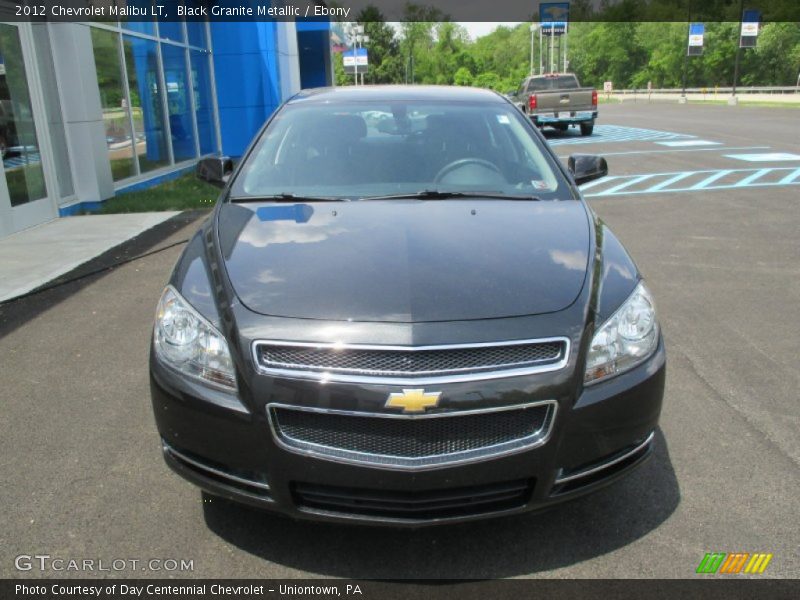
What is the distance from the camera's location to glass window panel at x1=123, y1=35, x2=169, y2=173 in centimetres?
1224

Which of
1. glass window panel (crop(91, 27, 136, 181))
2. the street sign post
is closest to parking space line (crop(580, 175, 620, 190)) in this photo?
glass window panel (crop(91, 27, 136, 181))

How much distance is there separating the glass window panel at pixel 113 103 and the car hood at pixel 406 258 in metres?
8.54

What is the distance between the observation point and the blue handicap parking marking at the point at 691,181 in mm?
11055

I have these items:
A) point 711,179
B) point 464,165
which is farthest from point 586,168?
point 711,179

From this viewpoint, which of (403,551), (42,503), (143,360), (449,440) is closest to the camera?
(449,440)

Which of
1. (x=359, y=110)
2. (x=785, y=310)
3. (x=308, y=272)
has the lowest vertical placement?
(x=785, y=310)

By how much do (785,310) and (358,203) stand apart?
3.67 metres

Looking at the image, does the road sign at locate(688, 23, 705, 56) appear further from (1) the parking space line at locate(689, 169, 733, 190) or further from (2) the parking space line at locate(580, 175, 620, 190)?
(2) the parking space line at locate(580, 175, 620, 190)

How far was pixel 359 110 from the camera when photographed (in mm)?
4168

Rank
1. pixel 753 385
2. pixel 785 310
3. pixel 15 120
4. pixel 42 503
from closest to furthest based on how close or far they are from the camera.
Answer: pixel 42 503 → pixel 753 385 → pixel 785 310 → pixel 15 120

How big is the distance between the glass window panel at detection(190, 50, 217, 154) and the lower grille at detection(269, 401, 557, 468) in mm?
14822

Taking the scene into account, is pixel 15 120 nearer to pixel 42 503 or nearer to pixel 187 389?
pixel 42 503

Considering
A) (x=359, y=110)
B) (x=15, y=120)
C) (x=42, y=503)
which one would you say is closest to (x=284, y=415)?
(x=42, y=503)

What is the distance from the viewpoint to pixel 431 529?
9.14 feet
